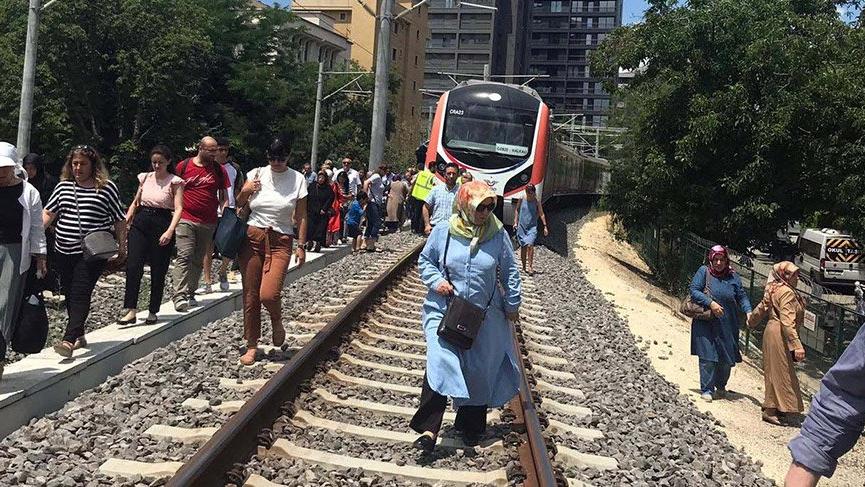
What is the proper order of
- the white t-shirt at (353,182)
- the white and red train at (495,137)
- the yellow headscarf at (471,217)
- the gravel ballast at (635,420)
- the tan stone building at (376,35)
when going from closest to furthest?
the yellow headscarf at (471,217) < the gravel ballast at (635,420) < the white t-shirt at (353,182) < the white and red train at (495,137) < the tan stone building at (376,35)

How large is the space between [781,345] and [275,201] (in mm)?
5064

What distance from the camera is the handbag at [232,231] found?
289 inches

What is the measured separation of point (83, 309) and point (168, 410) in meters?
1.37

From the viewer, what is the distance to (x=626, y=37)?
21.3m

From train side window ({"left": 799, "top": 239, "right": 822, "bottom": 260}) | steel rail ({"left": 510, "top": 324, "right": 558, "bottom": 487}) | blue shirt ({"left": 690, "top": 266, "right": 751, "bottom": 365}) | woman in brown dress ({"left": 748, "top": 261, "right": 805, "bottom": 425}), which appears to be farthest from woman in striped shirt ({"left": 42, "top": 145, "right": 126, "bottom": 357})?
train side window ({"left": 799, "top": 239, "right": 822, "bottom": 260})

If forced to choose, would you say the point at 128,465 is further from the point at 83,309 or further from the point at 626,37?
the point at 626,37

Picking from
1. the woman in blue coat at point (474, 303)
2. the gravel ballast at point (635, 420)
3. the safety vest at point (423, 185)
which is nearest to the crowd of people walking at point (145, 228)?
the woman in blue coat at point (474, 303)

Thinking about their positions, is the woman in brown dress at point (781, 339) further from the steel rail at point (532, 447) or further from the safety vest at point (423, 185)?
the safety vest at point (423, 185)

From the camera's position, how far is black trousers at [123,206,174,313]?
26.3 ft

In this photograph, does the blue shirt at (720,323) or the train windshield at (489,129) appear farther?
the train windshield at (489,129)

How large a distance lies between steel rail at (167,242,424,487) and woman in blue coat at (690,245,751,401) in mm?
3745

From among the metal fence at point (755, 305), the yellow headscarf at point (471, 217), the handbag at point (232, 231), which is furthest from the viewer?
the metal fence at point (755, 305)

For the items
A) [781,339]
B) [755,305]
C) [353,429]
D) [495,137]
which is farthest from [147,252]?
[495,137]

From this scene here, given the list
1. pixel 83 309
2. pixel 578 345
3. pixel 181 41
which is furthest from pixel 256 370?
pixel 181 41
